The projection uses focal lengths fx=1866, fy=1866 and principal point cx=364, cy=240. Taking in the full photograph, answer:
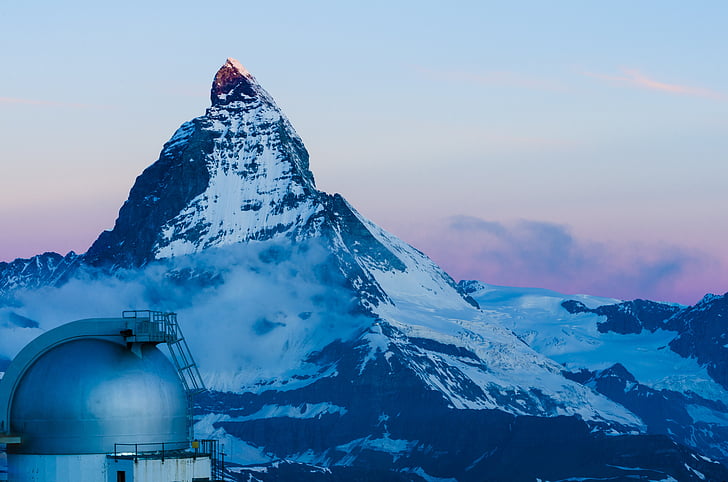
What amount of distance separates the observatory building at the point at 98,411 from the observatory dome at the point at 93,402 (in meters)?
0.04

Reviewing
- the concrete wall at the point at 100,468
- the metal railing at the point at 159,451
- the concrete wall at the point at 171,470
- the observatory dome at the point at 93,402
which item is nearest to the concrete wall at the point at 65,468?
the concrete wall at the point at 100,468

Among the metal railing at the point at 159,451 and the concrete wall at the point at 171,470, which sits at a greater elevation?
the metal railing at the point at 159,451

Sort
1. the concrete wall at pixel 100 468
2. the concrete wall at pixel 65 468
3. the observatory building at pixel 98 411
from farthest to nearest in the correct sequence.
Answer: the concrete wall at pixel 65 468 < the observatory building at pixel 98 411 < the concrete wall at pixel 100 468

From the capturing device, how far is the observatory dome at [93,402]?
79.6 meters

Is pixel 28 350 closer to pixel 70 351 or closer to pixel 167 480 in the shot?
pixel 70 351

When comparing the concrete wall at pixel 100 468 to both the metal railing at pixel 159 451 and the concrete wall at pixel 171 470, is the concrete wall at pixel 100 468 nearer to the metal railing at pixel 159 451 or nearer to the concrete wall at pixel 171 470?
the concrete wall at pixel 171 470

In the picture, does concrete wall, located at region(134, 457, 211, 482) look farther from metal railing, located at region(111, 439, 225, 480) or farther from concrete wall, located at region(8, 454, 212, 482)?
metal railing, located at region(111, 439, 225, 480)

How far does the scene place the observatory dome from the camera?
79.6 meters

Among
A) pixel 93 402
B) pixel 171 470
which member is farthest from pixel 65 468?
pixel 171 470

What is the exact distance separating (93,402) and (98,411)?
442mm

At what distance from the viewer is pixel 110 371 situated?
80312 mm

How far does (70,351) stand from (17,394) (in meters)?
2.98

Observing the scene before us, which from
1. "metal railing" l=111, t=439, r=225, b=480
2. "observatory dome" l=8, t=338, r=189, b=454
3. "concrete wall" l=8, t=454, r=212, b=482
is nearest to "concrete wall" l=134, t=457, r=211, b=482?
"concrete wall" l=8, t=454, r=212, b=482

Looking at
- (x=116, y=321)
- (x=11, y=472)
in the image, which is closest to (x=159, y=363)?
(x=116, y=321)
